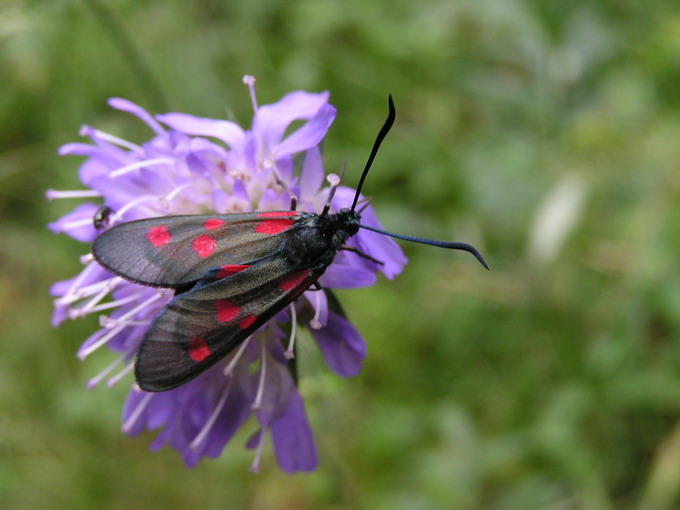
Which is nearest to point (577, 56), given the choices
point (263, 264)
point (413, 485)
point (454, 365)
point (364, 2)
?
point (364, 2)

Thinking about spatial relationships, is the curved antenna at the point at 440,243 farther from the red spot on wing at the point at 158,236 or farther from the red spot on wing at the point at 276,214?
the red spot on wing at the point at 158,236


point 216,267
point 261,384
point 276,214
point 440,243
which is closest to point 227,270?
point 216,267

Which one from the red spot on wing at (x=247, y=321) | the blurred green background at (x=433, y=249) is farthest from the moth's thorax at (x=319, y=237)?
the blurred green background at (x=433, y=249)

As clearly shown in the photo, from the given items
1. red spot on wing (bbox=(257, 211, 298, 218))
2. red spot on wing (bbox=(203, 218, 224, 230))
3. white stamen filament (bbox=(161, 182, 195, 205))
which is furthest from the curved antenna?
white stamen filament (bbox=(161, 182, 195, 205))

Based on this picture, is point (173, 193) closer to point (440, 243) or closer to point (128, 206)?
point (128, 206)

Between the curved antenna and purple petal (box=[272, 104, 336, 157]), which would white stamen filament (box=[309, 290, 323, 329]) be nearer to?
the curved antenna

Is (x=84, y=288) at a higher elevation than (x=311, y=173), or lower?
lower

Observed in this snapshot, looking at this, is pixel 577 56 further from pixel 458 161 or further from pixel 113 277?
pixel 113 277
